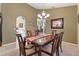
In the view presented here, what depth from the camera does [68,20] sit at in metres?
2.38

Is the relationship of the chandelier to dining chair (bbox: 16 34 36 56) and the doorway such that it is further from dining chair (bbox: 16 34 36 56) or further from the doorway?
dining chair (bbox: 16 34 36 56)

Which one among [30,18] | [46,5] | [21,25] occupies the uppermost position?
[46,5]

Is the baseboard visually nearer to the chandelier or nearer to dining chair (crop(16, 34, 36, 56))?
dining chair (crop(16, 34, 36, 56))

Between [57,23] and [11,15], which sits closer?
[11,15]

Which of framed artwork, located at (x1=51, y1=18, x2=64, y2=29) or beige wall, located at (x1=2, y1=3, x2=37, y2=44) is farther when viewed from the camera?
framed artwork, located at (x1=51, y1=18, x2=64, y2=29)

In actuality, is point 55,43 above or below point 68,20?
below

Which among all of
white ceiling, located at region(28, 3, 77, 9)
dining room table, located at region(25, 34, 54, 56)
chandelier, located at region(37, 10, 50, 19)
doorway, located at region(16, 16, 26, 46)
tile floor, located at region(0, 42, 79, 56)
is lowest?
tile floor, located at region(0, 42, 79, 56)

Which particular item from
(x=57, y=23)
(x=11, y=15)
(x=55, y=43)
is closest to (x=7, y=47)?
(x=11, y=15)

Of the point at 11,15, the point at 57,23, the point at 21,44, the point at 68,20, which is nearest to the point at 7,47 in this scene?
the point at 21,44

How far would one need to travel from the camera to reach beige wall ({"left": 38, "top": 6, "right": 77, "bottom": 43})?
2.34 metres

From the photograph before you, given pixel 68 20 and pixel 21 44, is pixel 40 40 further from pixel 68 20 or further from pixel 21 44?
pixel 68 20

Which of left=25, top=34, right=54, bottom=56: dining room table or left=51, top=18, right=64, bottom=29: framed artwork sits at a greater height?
left=51, top=18, right=64, bottom=29: framed artwork

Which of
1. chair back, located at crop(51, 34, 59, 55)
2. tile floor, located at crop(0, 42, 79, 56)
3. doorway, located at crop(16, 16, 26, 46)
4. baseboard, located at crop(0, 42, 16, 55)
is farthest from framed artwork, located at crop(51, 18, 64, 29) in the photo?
baseboard, located at crop(0, 42, 16, 55)

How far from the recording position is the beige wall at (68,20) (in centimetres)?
234
